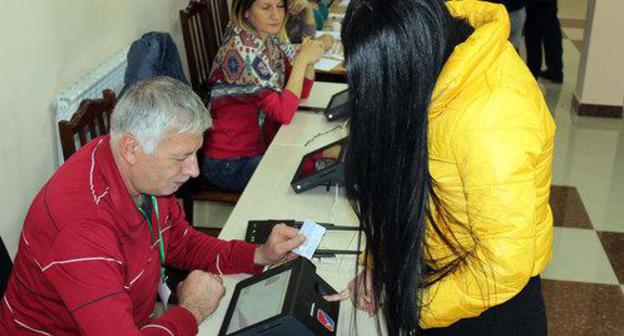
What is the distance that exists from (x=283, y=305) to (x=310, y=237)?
441 millimetres

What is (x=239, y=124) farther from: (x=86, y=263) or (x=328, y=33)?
(x=86, y=263)

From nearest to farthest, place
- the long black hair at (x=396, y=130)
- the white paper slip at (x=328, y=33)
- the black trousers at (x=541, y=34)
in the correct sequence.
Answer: the long black hair at (x=396, y=130) < the white paper slip at (x=328, y=33) < the black trousers at (x=541, y=34)

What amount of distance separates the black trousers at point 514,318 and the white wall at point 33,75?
1318 millimetres

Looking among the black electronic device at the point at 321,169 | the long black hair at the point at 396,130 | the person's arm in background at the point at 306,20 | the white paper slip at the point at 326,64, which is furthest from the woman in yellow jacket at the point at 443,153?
the person's arm in background at the point at 306,20

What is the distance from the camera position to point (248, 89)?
9.09 ft

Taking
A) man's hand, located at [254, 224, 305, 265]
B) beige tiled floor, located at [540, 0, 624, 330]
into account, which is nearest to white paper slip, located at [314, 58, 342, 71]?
beige tiled floor, located at [540, 0, 624, 330]

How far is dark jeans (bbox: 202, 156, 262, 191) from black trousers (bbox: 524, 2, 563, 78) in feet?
9.88

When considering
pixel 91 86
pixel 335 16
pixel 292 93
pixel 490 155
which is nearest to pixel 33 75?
pixel 91 86

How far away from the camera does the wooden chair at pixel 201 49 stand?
2889 mm

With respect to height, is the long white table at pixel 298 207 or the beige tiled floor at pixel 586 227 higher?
the long white table at pixel 298 207

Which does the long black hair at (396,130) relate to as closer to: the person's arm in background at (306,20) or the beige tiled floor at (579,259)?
the beige tiled floor at (579,259)

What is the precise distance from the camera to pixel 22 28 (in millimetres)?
2113

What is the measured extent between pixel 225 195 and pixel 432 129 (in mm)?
1718

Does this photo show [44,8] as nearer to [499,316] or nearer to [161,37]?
[161,37]
